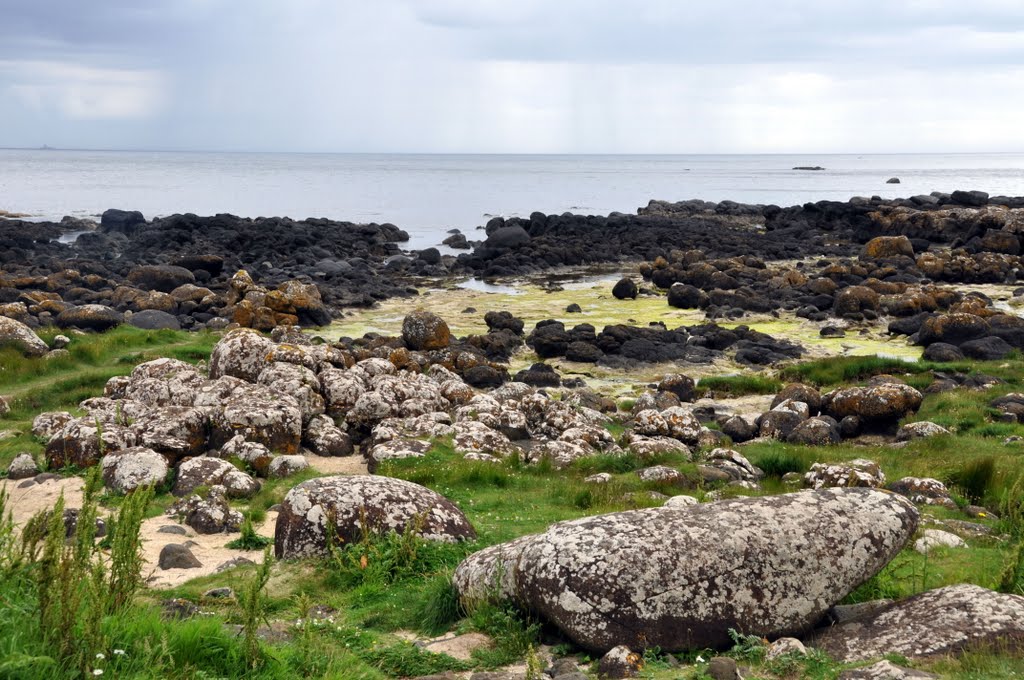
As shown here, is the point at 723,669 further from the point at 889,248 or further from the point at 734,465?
the point at 889,248

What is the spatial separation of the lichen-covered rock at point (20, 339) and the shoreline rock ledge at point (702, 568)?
59.0 feet

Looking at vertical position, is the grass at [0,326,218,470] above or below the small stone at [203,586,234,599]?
below

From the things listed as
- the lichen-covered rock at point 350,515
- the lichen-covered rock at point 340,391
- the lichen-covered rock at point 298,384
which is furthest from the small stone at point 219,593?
the lichen-covered rock at point 340,391

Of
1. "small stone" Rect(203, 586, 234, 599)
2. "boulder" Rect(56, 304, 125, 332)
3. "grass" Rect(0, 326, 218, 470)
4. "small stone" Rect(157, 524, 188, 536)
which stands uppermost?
"small stone" Rect(203, 586, 234, 599)

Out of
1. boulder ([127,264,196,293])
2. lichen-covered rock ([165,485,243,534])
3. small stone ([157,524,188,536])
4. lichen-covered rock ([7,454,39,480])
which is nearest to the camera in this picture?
small stone ([157,524,188,536])

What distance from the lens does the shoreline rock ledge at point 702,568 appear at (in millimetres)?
6953

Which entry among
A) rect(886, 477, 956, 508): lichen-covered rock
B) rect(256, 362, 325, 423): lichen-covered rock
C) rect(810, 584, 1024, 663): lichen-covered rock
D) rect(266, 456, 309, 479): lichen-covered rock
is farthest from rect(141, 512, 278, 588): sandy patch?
rect(886, 477, 956, 508): lichen-covered rock

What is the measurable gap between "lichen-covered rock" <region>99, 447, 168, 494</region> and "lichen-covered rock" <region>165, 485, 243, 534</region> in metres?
1.14

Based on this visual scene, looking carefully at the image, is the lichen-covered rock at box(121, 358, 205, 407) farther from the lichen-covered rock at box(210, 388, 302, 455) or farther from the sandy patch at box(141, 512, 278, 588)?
the sandy patch at box(141, 512, 278, 588)

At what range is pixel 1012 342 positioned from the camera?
27453mm

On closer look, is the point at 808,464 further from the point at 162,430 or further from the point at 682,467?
the point at 162,430

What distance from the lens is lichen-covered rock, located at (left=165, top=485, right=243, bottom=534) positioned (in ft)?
36.3

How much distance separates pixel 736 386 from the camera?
2381 centimetres

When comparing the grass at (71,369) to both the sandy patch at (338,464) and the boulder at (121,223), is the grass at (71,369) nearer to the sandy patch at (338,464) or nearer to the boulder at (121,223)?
the sandy patch at (338,464)
